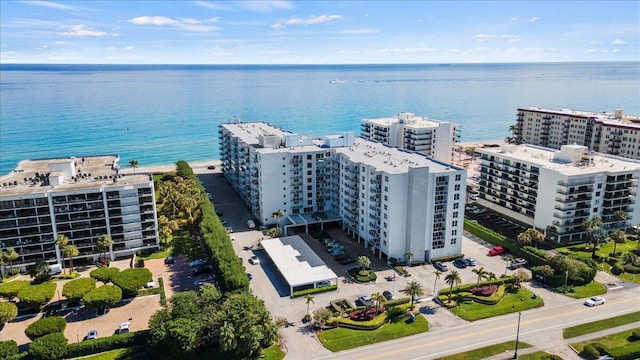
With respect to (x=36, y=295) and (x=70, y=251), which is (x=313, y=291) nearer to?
(x=36, y=295)

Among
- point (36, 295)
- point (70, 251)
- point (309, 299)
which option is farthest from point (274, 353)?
point (70, 251)

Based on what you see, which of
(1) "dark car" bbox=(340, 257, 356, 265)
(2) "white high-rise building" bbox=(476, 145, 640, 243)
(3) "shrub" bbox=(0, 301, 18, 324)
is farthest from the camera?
(2) "white high-rise building" bbox=(476, 145, 640, 243)

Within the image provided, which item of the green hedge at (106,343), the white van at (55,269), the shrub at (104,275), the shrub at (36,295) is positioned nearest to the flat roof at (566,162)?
the green hedge at (106,343)

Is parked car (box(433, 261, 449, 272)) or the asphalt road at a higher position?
parked car (box(433, 261, 449, 272))

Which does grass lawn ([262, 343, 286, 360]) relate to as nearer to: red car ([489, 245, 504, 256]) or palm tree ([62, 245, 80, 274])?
palm tree ([62, 245, 80, 274])

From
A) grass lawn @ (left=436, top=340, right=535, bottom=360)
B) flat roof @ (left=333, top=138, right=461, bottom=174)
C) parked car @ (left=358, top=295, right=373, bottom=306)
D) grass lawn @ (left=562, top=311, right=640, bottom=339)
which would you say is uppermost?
flat roof @ (left=333, top=138, right=461, bottom=174)

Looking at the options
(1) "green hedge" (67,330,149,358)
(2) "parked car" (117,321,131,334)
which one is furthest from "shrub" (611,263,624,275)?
(2) "parked car" (117,321,131,334)

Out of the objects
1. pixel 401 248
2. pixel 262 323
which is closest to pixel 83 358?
pixel 262 323
